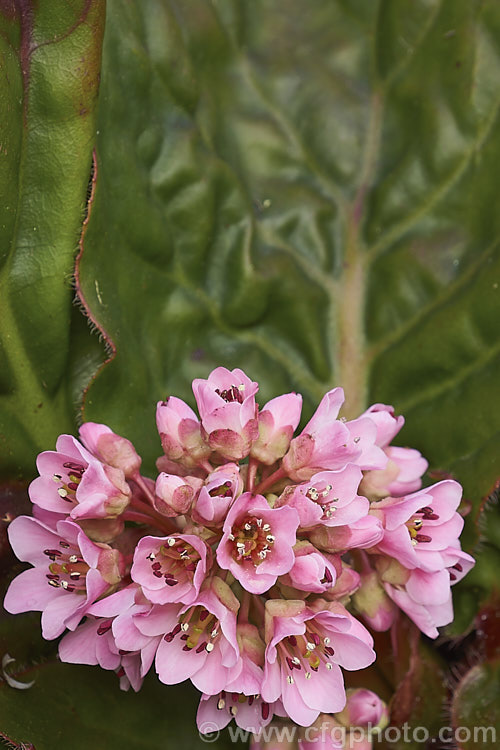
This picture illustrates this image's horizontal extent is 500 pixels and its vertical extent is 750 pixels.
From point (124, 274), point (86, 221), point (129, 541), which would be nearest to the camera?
point (129, 541)

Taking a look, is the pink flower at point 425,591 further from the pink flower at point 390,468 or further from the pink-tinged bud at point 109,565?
the pink-tinged bud at point 109,565

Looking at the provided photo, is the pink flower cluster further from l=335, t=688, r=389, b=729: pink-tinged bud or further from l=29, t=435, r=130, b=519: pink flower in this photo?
l=335, t=688, r=389, b=729: pink-tinged bud

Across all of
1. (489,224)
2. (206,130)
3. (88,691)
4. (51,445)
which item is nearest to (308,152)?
(206,130)

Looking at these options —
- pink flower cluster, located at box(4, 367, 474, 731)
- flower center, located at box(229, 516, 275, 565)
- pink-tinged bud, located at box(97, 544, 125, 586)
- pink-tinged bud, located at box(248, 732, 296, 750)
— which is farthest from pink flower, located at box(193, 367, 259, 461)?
pink-tinged bud, located at box(248, 732, 296, 750)

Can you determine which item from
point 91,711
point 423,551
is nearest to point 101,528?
point 91,711

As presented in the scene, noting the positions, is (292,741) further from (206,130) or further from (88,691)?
(206,130)

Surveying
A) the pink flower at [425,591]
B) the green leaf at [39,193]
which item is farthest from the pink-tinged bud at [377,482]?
the green leaf at [39,193]
